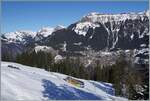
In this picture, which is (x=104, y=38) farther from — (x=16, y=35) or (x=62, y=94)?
(x=62, y=94)

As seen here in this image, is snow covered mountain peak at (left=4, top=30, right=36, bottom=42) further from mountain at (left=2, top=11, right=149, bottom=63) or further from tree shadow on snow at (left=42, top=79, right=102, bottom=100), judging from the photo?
tree shadow on snow at (left=42, top=79, right=102, bottom=100)

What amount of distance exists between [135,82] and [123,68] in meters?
1.23

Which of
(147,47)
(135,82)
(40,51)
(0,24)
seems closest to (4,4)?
(0,24)

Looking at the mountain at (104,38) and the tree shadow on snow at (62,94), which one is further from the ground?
the mountain at (104,38)

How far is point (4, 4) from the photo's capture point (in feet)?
21.4

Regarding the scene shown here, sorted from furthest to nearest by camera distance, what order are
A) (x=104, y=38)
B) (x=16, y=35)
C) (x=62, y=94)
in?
1. (x=104, y=38)
2. (x=16, y=35)
3. (x=62, y=94)

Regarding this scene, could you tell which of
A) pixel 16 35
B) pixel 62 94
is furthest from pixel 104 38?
pixel 62 94

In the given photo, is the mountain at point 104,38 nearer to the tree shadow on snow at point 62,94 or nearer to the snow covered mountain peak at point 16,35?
the snow covered mountain peak at point 16,35

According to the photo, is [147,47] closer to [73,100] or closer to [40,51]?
[73,100]

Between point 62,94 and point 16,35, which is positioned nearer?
point 62,94

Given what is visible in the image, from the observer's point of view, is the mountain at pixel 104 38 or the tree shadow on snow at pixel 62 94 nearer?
the tree shadow on snow at pixel 62 94

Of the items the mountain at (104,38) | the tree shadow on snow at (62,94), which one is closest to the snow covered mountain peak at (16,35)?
the mountain at (104,38)

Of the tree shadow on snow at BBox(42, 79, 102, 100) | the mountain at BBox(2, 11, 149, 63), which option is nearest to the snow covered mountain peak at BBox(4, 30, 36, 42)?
the mountain at BBox(2, 11, 149, 63)

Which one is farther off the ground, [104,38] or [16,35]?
[104,38]
